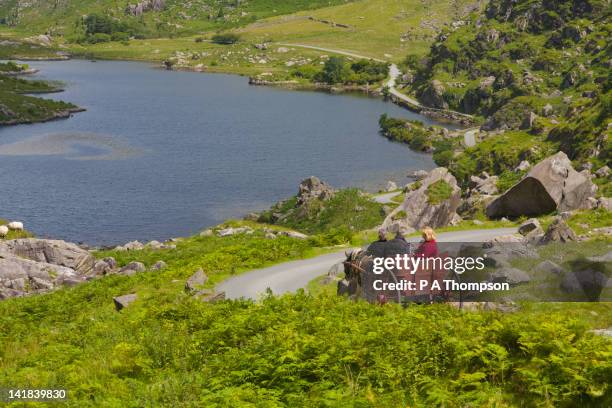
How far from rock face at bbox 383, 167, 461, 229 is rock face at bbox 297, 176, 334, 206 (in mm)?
14819

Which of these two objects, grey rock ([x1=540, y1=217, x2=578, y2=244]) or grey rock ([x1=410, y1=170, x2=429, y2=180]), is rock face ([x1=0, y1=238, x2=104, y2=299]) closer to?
grey rock ([x1=540, y1=217, x2=578, y2=244])

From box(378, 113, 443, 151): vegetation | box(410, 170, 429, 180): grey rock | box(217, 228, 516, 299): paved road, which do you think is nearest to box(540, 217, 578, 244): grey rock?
box(217, 228, 516, 299): paved road

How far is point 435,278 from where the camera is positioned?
19.0m

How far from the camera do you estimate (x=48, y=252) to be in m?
47.0

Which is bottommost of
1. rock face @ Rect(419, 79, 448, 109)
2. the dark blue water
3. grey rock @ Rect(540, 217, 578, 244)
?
the dark blue water

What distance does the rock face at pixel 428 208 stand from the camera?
161 feet

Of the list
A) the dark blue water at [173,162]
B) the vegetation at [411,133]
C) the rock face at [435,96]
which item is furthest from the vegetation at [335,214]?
the rock face at [435,96]

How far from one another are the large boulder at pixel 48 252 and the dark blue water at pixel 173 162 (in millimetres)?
24249

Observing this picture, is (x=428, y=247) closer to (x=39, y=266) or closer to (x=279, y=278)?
(x=279, y=278)

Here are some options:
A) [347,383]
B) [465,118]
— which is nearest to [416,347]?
[347,383]

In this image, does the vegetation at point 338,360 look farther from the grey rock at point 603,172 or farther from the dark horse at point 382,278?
the grey rock at point 603,172

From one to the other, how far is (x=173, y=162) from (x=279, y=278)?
86007 millimetres

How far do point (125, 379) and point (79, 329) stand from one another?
27.1ft

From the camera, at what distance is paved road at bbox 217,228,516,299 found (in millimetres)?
27500
